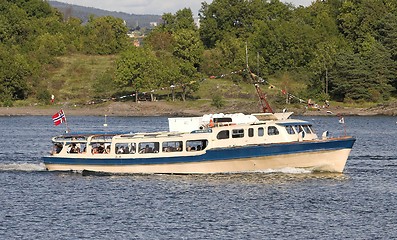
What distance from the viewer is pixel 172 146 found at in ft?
214

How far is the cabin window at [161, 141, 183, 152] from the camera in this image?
65.1m

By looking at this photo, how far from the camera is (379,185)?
204 feet

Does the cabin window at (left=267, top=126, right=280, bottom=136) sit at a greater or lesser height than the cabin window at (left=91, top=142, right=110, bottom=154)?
greater

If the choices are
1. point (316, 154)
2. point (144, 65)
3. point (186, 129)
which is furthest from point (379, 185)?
point (144, 65)

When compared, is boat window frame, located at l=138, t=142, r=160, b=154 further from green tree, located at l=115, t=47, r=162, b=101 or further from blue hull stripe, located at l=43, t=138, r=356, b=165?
green tree, located at l=115, t=47, r=162, b=101

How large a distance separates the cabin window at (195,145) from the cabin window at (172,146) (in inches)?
22.5

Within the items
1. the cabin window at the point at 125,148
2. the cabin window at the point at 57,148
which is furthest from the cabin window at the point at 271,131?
Result: the cabin window at the point at 57,148

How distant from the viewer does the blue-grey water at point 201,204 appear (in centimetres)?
4784

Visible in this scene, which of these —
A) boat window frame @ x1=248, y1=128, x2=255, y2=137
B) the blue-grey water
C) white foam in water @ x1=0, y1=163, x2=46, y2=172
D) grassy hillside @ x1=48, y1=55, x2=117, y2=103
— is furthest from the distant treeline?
boat window frame @ x1=248, y1=128, x2=255, y2=137

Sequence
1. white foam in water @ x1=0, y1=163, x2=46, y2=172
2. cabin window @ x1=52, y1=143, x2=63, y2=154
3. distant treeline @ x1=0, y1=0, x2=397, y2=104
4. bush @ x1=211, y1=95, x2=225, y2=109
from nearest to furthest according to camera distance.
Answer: cabin window @ x1=52, y1=143, x2=63, y2=154 → white foam in water @ x1=0, y1=163, x2=46, y2=172 → bush @ x1=211, y1=95, x2=225, y2=109 → distant treeline @ x1=0, y1=0, x2=397, y2=104

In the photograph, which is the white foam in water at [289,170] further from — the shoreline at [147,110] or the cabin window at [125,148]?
the shoreline at [147,110]

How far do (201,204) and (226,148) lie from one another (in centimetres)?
894

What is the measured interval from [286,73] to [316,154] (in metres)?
107

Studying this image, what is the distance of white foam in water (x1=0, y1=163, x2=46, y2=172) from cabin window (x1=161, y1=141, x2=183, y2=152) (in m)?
10.2
